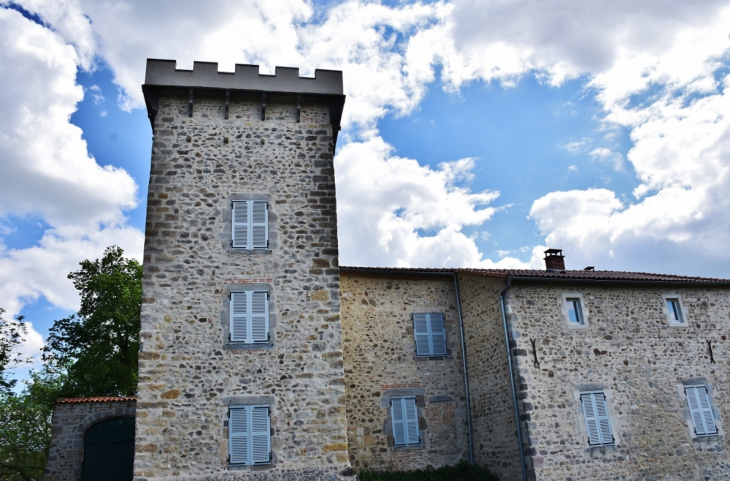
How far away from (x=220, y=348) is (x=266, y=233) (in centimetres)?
254

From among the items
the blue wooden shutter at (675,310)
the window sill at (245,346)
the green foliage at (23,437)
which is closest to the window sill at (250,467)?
the window sill at (245,346)

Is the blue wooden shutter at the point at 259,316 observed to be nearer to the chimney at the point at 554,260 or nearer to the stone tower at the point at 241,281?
the stone tower at the point at 241,281

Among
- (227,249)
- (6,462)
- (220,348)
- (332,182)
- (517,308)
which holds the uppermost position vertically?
(332,182)

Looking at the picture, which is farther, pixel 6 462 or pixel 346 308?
pixel 6 462

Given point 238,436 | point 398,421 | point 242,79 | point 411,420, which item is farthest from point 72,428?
point 242,79

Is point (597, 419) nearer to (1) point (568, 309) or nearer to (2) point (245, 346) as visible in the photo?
(1) point (568, 309)

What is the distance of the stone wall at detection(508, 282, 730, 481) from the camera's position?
475 inches

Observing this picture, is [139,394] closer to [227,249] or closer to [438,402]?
[227,249]

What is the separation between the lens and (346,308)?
46.6 ft

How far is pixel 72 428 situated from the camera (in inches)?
518

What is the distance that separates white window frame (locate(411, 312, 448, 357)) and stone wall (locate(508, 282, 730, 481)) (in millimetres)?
2499

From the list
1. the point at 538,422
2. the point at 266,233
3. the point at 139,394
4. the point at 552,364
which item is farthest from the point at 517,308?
the point at 139,394

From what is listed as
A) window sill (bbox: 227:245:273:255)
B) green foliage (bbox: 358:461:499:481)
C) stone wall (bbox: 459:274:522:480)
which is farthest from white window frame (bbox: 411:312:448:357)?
window sill (bbox: 227:245:273:255)

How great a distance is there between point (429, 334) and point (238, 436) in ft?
20.0
